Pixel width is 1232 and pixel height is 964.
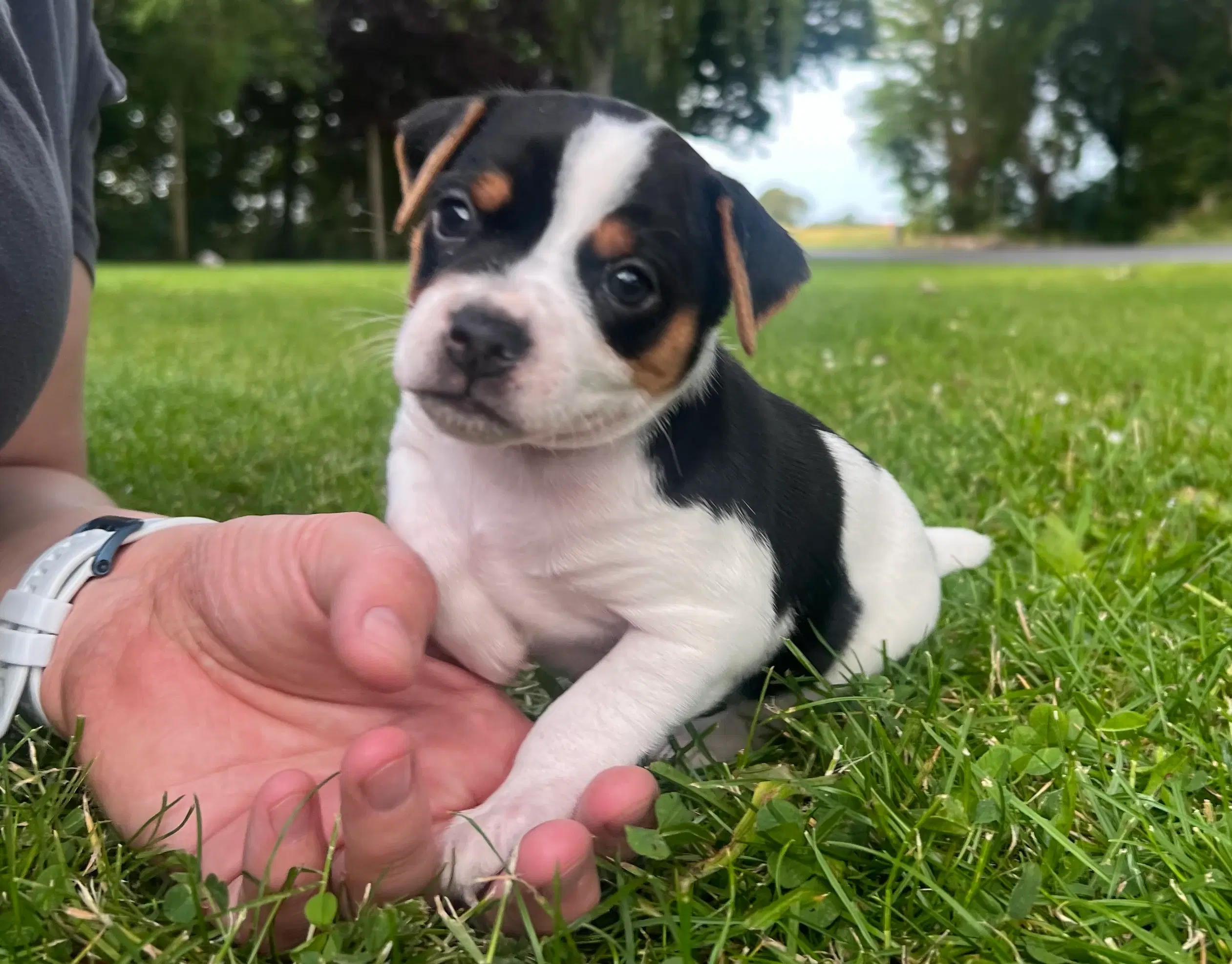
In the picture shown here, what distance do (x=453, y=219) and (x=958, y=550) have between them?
1542 mm

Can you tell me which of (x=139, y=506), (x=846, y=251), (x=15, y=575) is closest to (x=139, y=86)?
(x=846, y=251)

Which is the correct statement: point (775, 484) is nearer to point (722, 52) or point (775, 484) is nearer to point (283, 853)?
point (283, 853)

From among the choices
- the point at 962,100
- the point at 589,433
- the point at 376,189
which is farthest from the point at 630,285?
the point at 962,100

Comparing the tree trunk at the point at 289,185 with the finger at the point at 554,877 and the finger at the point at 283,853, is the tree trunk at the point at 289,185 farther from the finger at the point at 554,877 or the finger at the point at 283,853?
the finger at the point at 554,877

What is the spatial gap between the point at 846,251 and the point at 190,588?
623cm

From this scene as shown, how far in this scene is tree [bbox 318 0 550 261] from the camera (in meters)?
6.56

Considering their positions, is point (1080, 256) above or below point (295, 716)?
above

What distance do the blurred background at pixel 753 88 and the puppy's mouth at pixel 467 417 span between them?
141 centimetres

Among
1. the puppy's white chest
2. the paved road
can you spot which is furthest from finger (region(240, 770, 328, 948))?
the paved road

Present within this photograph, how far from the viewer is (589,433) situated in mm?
1728

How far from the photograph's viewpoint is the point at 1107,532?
292cm

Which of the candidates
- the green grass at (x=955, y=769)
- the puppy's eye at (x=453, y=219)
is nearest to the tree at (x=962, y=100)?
the green grass at (x=955, y=769)

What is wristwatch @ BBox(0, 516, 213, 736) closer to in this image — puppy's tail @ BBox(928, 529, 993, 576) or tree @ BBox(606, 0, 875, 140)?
puppy's tail @ BBox(928, 529, 993, 576)

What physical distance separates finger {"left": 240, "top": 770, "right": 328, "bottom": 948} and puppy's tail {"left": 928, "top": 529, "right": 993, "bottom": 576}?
171cm
